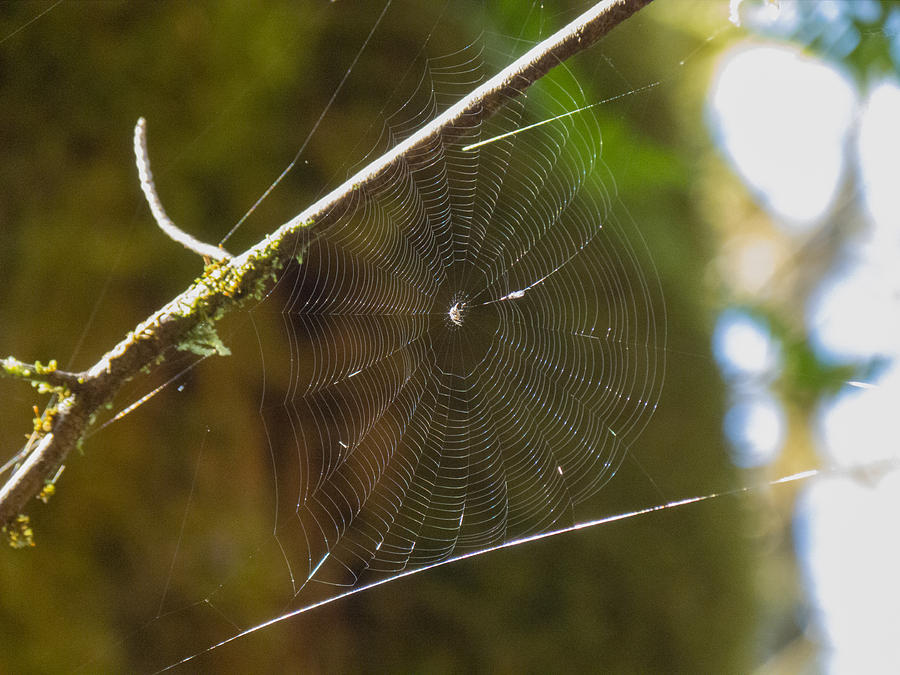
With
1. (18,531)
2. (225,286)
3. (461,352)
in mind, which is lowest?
(18,531)

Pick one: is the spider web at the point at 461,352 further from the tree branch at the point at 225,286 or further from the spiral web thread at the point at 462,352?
the tree branch at the point at 225,286

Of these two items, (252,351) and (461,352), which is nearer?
(252,351)

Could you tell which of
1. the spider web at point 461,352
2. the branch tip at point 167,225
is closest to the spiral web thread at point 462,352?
the spider web at point 461,352

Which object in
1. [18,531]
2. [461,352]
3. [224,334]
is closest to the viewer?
[18,531]

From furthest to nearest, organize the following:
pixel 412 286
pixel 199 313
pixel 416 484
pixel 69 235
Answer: pixel 412 286 < pixel 416 484 < pixel 69 235 < pixel 199 313

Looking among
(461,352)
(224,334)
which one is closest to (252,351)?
(224,334)

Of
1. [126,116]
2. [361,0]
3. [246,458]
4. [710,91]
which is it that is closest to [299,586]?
[246,458]

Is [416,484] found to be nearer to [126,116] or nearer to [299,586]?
[299,586]

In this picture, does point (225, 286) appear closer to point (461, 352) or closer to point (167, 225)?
point (167, 225)
